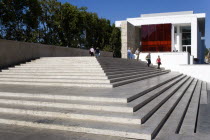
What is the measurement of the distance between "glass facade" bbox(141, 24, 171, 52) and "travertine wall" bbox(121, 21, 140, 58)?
1.35m

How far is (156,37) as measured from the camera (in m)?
38.1

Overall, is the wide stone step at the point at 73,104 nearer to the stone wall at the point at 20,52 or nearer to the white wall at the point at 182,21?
the stone wall at the point at 20,52

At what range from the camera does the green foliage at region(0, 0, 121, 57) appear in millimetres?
21875

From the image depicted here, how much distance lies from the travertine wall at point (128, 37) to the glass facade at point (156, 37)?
135 cm

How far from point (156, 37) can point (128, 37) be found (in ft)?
19.1

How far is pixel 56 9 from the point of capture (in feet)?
107

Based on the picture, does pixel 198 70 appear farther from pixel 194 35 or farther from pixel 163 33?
pixel 163 33

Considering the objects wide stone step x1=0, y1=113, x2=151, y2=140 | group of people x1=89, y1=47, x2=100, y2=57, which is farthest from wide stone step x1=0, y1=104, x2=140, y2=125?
group of people x1=89, y1=47, x2=100, y2=57

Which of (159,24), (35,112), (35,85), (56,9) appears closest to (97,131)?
(35,112)

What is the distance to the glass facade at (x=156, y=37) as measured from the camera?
37406 mm

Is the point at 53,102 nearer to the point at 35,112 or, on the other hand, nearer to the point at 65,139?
the point at 35,112

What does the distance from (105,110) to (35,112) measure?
1.87 m

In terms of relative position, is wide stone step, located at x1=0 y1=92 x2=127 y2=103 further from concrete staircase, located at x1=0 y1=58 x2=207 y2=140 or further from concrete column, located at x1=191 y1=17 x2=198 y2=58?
concrete column, located at x1=191 y1=17 x2=198 y2=58

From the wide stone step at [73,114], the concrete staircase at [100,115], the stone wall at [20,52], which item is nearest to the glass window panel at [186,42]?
the stone wall at [20,52]
